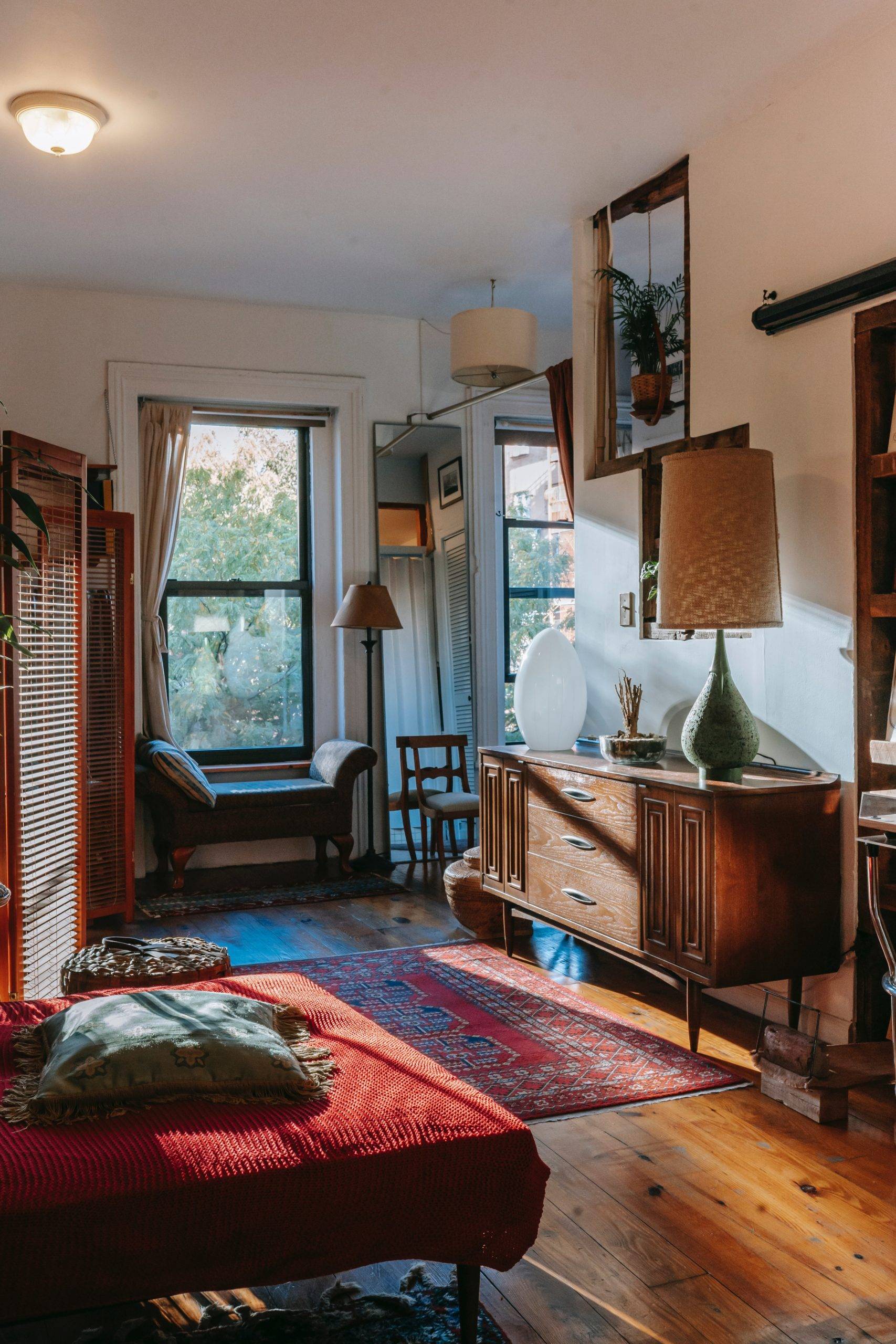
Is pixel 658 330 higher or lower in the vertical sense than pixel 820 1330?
higher

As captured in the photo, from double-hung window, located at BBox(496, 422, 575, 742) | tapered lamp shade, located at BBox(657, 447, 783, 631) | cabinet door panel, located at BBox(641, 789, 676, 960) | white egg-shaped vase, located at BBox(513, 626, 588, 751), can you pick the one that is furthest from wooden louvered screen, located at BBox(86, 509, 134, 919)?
tapered lamp shade, located at BBox(657, 447, 783, 631)

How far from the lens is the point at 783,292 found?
3.68 meters

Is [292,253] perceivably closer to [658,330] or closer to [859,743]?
[658,330]

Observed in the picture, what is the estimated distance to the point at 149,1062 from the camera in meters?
1.94

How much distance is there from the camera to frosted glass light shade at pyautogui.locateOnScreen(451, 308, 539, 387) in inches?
206

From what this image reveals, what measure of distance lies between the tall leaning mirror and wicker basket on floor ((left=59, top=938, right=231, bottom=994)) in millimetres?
3595

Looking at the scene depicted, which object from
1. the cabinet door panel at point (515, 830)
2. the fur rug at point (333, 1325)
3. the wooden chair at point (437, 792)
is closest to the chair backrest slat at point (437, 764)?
the wooden chair at point (437, 792)

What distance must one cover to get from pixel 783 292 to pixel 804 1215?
274cm

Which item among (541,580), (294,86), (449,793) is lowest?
(449,793)

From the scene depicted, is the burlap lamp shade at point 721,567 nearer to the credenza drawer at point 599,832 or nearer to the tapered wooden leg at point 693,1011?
the credenza drawer at point 599,832

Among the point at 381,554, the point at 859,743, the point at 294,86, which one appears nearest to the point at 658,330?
the point at 294,86

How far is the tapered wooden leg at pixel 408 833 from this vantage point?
6.38 meters

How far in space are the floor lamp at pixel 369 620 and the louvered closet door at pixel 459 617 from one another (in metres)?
0.41

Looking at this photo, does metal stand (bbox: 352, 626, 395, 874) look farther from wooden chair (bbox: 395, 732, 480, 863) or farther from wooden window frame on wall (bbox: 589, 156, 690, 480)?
wooden window frame on wall (bbox: 589, 156, 690, 480)
